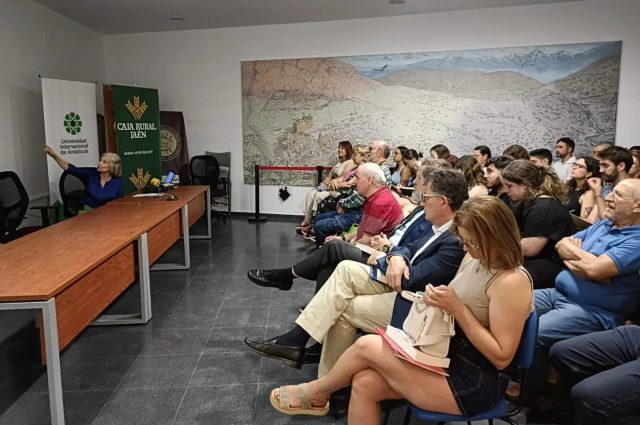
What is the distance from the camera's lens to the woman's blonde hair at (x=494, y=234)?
169 centimetres

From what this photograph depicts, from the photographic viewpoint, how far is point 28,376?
280 centimetres

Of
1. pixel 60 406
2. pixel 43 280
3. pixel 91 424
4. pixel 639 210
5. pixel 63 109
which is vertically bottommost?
pixel 91 424

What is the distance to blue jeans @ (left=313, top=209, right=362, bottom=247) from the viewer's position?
452 cm

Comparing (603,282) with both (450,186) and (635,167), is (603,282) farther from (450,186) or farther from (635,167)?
(635,167)

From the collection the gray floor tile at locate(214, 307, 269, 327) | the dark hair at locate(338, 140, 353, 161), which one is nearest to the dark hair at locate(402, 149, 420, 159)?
the dark hair at locate(338, 140, 353, 161)

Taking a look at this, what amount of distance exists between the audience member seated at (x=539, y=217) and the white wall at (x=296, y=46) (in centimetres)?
409

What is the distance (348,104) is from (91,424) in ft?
18.3

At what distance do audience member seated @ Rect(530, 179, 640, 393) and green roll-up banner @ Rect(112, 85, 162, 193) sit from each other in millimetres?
5851

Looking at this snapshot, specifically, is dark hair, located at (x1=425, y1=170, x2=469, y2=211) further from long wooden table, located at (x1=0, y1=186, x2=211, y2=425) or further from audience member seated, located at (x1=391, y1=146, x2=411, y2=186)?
audience member seated, located at (x1=391, y1=146, x2=411, y2=186)

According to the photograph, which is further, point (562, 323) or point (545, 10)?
point (545, 10)

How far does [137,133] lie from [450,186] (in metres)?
5.60

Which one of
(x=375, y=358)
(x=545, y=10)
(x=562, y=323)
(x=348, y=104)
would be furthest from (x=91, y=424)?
(x=545, y=10)

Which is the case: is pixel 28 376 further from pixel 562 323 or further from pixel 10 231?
pixel 562 323

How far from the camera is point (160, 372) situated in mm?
2857
